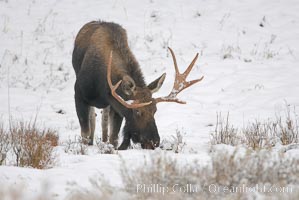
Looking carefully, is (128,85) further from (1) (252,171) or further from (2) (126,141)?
(1) (252,171)

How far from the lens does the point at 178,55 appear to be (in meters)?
13.6

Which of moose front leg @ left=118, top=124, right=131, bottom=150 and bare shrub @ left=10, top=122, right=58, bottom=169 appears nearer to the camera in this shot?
bare shrub @ left=10, top=122, right=58, bottom=169

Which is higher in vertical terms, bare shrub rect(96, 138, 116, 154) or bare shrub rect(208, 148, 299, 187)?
bare shrub rect(208, 148, 299, 187)

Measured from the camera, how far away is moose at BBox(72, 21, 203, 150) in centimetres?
755

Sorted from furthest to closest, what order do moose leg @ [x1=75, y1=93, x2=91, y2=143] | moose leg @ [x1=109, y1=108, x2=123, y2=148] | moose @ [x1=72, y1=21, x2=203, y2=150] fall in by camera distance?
moose leg @ [x1=75, y1=93, x2=91, y2=143] → moose leg @ [x1=109, y1=108, x2=123, y2=148] → moose @ [x1=72, y1=21, x2=203, y2=150]

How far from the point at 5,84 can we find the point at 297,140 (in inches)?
299

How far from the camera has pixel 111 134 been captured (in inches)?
348

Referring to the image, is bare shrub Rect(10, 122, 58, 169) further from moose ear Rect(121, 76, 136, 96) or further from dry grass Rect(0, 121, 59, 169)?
moose ear Rect(121, 76, 136, 96)

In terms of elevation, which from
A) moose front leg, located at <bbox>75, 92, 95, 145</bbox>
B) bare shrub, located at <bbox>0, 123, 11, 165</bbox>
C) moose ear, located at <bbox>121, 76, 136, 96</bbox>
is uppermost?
moose ear, located at <bbox>121, 76, 136, 96</bbox>

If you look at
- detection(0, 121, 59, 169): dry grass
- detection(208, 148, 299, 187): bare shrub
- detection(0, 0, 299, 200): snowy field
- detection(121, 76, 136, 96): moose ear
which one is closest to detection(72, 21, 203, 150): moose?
detection(121, 76, 136, 96): moose ear

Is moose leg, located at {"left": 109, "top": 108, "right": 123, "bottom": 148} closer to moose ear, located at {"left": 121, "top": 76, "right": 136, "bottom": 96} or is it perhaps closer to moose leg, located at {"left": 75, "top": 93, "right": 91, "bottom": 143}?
moose leg, located at {"left": 75, "top": 93, "right": 91, "bottom": 143}

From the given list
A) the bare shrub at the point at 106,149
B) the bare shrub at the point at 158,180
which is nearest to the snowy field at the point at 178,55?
the bare shrub at the point at 106,149

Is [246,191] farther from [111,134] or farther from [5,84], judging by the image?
[5,84]

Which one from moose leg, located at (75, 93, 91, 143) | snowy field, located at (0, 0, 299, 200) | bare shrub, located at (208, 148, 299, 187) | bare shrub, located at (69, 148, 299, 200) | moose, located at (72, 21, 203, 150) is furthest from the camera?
snowy field, located at (0, 0, 299, 200)
